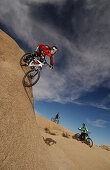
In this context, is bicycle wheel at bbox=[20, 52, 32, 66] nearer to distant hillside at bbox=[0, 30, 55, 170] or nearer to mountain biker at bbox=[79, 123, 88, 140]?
distant hillside at bbox=[0, 30, 55, 170]

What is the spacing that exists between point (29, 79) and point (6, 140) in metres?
3.67

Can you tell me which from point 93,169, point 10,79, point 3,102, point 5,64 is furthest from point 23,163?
point 93,169

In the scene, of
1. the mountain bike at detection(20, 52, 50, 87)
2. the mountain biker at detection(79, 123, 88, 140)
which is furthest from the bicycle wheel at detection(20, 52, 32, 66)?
the mountain biker at detection(79, 123, 88, 140)

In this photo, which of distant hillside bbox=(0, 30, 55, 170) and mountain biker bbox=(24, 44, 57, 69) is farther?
mountain biker bbox=(24, 44, 57, 69)

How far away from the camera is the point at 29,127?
4.35m

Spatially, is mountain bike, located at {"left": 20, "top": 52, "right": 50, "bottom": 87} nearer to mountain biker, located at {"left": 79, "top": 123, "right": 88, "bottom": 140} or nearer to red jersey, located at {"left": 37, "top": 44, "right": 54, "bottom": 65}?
red jersey, located at {"left": 37, "top": 44, "right": 54, "bottom": 65}

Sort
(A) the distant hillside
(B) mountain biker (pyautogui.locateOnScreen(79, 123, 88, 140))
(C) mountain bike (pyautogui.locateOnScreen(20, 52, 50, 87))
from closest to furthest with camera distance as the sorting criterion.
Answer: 1. (A) the distant hillside
2. (C) mountain bike (pyautogui.locateOnScreen(20, 52, 50, 87))
3. (B) mountain biker (pyautogui.locateOnScreen(79, 123, 88, 140))

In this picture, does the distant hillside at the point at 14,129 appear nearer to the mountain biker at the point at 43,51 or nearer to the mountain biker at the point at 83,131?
the mountain biker at the point at 43,51

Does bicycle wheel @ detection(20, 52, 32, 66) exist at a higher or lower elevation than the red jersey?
lower

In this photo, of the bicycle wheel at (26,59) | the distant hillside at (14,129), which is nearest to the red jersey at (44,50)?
the bicycle wheel at (26,59)

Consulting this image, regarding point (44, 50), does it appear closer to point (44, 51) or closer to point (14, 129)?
point (44, 51)

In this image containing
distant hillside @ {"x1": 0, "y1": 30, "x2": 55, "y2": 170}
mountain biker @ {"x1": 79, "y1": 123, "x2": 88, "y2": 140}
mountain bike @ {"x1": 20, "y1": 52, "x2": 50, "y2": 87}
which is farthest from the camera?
mountain biker @ {"x1": 79, "y1": 123, "x2": 88, "y2": 140}

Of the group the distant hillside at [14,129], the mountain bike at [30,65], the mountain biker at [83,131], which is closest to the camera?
the distant hillside at [14,129]

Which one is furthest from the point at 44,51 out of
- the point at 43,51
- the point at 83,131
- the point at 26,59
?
the point at 83,131
